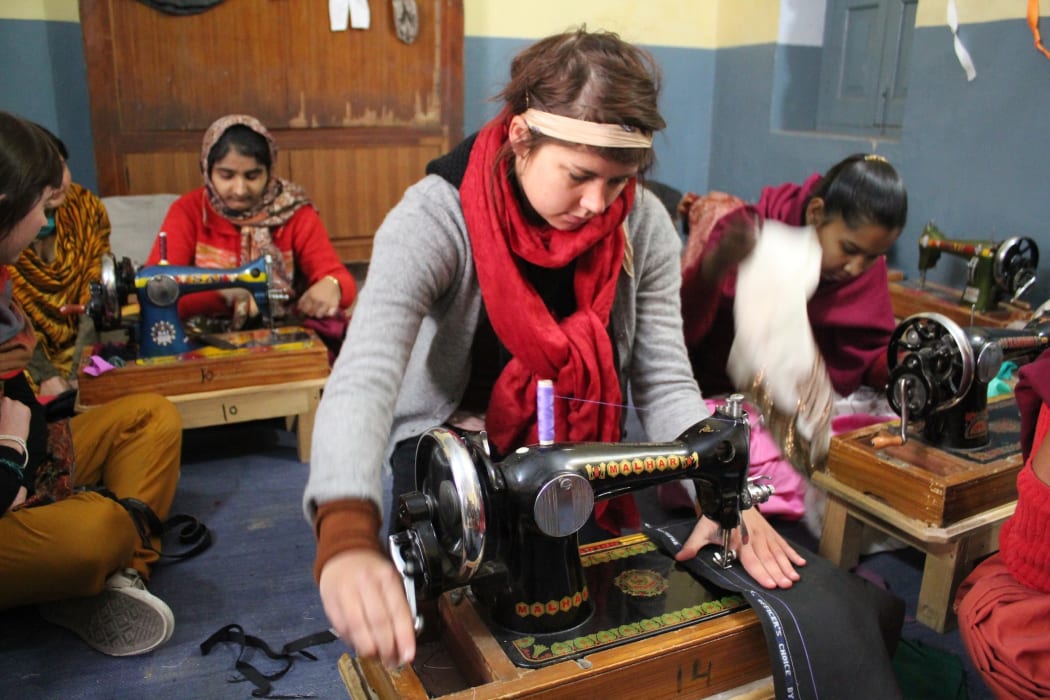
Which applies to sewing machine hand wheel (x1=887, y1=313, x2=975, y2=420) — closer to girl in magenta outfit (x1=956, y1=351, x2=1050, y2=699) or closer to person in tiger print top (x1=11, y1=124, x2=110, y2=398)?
girl in magenta outfit (x1=956, y1=351, x2=1050, y2=699)

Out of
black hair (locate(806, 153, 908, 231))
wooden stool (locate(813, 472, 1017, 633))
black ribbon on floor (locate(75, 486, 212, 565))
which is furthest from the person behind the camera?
black hair (locate(806, 153, 908, 231))

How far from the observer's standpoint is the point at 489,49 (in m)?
4.24

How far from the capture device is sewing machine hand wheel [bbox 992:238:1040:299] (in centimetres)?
272

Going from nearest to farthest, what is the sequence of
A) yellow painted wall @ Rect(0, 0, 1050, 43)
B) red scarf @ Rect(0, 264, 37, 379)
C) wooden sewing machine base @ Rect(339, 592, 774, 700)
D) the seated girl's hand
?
wooden sewing machine base @ Rect(339, 592, 774, 700)
red scarf @ Rect(0, 264, 37, 379)
the seated girl's hand
yellow painted wall @ Rect(0, 0, 1050, 43)

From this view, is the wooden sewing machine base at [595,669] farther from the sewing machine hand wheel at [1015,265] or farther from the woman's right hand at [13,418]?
the sewing machine hand wheel at [1015,265]

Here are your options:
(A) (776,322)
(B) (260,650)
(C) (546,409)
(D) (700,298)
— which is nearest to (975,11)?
(D) (700,298)

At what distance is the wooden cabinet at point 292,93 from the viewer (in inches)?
134

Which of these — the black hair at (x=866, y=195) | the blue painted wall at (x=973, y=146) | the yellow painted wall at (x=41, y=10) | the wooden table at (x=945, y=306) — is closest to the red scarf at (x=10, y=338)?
the black hair at (x=866, y=195)

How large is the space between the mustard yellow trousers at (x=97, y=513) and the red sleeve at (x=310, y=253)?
2.81 ft

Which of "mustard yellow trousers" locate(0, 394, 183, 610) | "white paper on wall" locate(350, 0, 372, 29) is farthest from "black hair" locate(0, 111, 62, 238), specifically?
"white paper on wall" locate(350, 0, 372, 29)

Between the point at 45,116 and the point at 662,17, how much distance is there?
2964 millimetres

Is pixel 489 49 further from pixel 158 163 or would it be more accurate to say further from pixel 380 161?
pixel 158 163

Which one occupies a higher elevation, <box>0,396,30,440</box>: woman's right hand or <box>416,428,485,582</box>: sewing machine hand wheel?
<box>416,428,485,582</box>: sewing machine hand wheel

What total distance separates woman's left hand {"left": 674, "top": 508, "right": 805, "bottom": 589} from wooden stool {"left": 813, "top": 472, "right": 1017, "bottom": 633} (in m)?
0.64
